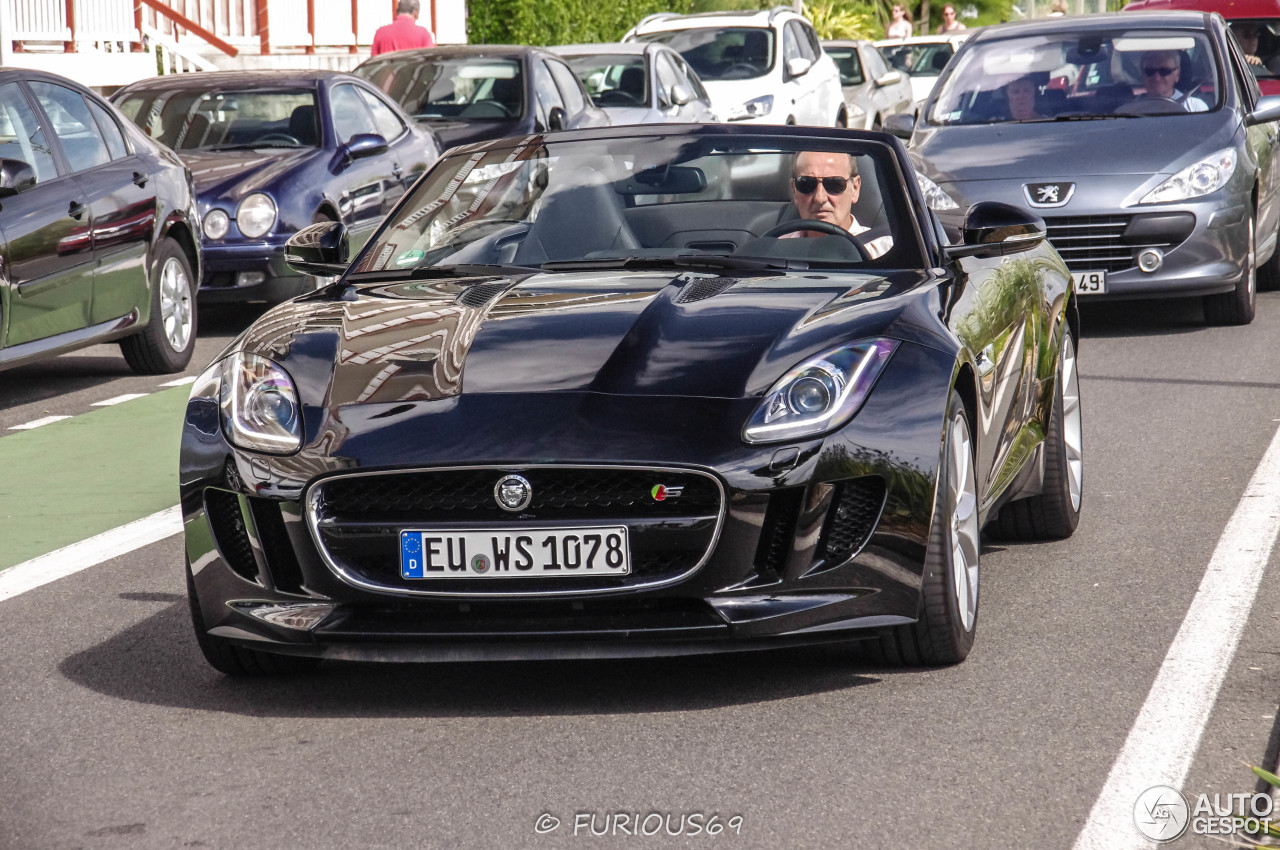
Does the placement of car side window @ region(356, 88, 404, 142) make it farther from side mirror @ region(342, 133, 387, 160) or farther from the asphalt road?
the asphalt road

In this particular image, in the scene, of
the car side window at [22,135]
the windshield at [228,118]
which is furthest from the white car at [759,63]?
the car side window at [22,135]

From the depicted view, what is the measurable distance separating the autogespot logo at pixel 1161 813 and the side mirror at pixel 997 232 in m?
2.00

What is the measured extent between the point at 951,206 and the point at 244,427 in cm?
711

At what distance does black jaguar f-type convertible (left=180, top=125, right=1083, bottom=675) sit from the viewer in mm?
4301

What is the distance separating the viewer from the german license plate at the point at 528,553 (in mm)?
4281

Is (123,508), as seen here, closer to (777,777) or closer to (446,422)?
(446,422)

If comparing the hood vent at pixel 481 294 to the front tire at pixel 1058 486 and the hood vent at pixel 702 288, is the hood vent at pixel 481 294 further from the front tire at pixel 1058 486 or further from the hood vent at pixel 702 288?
the front tire at pixel 1058 486

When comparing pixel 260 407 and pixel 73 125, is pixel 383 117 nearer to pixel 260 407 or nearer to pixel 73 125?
pixel 73 125

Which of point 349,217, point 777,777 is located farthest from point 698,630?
point 349,217

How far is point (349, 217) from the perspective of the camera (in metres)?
12.6

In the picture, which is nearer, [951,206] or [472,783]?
[472,783]

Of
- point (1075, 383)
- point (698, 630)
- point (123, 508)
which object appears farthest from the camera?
point (123, 508)

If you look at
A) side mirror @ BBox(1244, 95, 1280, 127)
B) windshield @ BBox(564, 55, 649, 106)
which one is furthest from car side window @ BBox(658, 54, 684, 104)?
side mirror @ BBox(1244, 95, 1280, 127)

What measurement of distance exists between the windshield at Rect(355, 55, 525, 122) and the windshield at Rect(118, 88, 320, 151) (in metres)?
2.72
